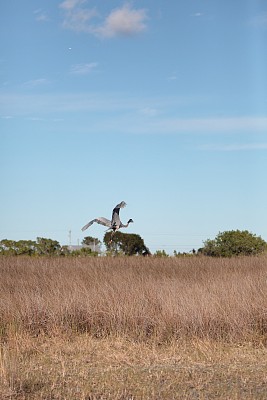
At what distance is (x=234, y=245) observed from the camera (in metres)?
23.0

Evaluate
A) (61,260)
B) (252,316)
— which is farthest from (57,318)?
(61,260)

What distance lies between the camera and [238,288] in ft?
34.8

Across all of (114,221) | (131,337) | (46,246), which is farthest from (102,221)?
(46,246)

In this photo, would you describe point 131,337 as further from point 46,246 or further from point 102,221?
point 46,246

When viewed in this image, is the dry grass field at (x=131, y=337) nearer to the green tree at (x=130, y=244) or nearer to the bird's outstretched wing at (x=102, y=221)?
the bird's outstretched wing at (x=102, y=221)

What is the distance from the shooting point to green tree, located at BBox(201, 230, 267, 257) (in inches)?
902

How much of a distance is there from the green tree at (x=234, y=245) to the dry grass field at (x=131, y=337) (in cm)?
1017

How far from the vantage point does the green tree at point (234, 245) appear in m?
22.9

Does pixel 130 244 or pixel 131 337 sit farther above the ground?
pixel 130 244

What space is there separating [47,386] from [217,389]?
67.0 inches

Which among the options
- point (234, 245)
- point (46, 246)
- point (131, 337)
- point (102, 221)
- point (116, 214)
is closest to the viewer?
point (131, 337)

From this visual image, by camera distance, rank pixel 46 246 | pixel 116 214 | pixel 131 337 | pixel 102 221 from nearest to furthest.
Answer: pixel 131 337
pixel 116 214
pixel 102 221
pixel 46 246

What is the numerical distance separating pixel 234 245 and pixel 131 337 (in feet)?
47.1

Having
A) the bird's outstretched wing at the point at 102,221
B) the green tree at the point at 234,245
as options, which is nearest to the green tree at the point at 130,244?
the green tree at the point at 234,245
